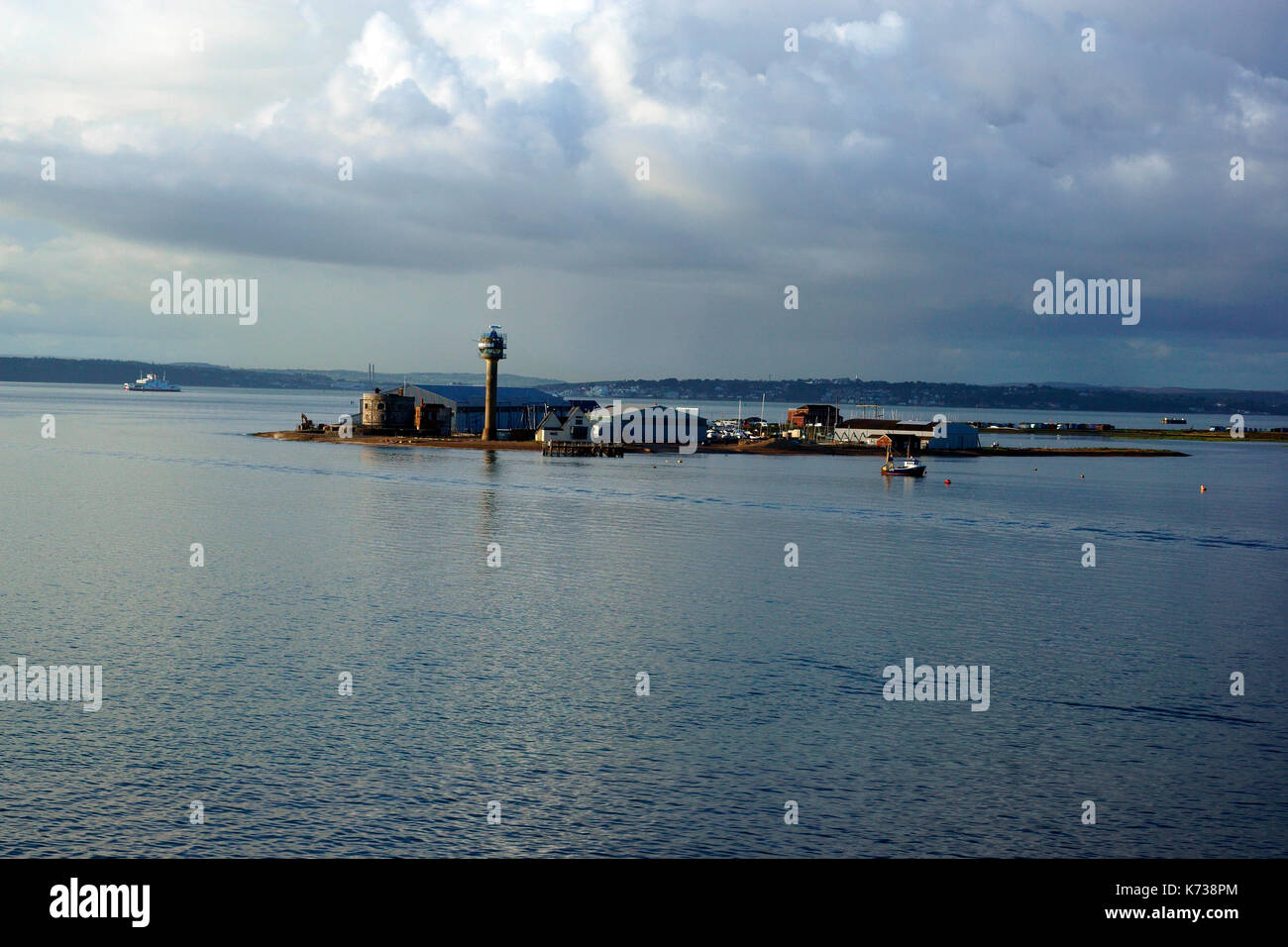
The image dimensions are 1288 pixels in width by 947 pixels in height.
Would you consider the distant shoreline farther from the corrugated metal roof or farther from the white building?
the corrugated metal roof

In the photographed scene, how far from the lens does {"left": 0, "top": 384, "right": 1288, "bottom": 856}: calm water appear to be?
60.7 feet

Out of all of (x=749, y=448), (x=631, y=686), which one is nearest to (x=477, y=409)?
(x=749, y=448)

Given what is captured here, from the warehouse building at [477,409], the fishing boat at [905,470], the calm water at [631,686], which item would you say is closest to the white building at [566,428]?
the warehouse building at [477,409]

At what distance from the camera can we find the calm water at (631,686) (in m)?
18.5

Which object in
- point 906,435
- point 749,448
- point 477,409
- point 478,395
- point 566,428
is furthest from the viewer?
point 478,395

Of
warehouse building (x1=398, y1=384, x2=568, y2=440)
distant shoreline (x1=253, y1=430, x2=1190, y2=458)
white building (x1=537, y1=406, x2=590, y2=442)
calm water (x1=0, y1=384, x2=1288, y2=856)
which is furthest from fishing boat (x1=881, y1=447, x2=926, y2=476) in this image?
warehouse building (x1=398, y1=384, x2=568, y2=440)

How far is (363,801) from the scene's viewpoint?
63.0ft

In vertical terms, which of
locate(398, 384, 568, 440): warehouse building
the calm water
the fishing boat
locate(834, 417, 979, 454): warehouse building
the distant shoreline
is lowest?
the calm water

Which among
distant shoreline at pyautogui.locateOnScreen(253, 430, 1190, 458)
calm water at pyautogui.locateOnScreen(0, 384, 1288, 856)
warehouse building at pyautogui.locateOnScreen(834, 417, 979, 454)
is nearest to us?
calm water at pyautogui.locateOnScreen(0, 384, 1288, 856)

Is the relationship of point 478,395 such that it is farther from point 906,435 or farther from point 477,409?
point 906,435

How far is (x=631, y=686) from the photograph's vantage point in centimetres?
2672

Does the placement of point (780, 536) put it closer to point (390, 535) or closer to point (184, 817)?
point (390, 535)
